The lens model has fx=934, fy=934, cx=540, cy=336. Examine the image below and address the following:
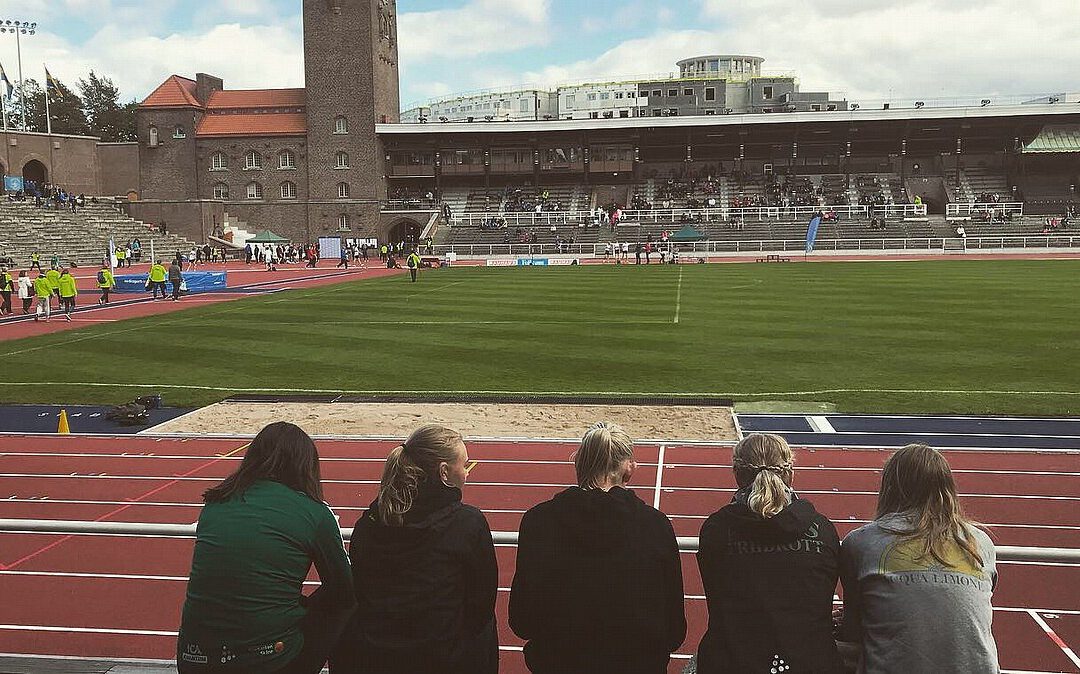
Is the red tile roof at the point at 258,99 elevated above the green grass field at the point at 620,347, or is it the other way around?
the red tile roof at the point at 258,99

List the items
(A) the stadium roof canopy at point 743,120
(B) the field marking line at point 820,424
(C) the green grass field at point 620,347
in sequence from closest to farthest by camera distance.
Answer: (B) the field marking line at point 820,424, (C) the green grass field at point 620,347, (A) the stadium roof canopy at point 743,120

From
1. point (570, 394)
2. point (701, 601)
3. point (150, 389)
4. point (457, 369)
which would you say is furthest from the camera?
point (457, 369)

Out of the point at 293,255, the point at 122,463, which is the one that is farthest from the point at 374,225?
the point at 122,463

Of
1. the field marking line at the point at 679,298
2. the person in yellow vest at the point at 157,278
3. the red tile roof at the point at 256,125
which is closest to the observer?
the field marking line at the point at 679,298

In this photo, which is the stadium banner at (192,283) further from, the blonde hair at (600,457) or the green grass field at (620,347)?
the blonde hair at (600,457)

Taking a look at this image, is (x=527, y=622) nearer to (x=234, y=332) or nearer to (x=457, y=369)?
(x=457, y=369)

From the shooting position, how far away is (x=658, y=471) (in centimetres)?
1034

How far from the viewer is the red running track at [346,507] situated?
641cm

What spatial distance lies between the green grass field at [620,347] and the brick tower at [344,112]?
47.8m

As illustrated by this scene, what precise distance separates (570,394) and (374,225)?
67.9 meters

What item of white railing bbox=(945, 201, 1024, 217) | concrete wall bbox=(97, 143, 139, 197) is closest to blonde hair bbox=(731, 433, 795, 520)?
white railing bbox=(945, 201, 1024, 217)

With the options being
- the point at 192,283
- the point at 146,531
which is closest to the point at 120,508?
the point at 146,531

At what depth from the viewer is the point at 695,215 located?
73.4 m

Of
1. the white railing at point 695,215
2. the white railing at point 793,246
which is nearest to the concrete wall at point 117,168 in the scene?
the white railing at point 695,215
